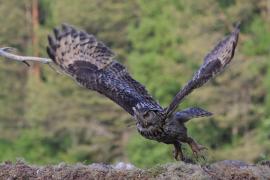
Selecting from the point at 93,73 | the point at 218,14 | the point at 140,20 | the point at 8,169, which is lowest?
the point at 8,169

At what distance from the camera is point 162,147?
32406mm

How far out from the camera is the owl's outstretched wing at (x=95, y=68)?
35.0 ft

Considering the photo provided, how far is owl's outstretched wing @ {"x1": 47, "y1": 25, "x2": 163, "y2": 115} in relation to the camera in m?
10.7

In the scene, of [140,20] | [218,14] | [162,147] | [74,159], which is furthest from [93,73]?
[140,20]

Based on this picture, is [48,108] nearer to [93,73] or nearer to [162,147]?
[162,147]

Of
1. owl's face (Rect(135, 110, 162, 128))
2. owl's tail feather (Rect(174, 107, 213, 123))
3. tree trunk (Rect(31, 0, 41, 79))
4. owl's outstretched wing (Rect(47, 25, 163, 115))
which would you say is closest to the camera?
owl's face (Rect(135, 110, 162, 128))

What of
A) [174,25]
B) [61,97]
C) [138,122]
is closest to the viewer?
[138,122]

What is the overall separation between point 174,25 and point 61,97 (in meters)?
5.15

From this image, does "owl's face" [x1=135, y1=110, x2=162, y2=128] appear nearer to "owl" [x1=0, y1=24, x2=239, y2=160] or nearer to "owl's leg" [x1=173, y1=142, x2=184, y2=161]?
"owl" [x1=0, y1=24, x2=239, y2=160]

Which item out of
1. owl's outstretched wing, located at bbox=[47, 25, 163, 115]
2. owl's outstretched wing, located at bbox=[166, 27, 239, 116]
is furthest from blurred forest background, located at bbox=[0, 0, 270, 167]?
owl's outstretched wing, located at bbox=[166, 27, 239, 116]

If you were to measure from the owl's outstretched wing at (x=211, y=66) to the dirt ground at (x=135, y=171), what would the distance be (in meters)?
0.57

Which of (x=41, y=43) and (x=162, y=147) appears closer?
(x=162, y=147)

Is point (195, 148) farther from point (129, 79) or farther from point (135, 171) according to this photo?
point (129, 79)

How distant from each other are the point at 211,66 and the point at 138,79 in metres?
24.1
